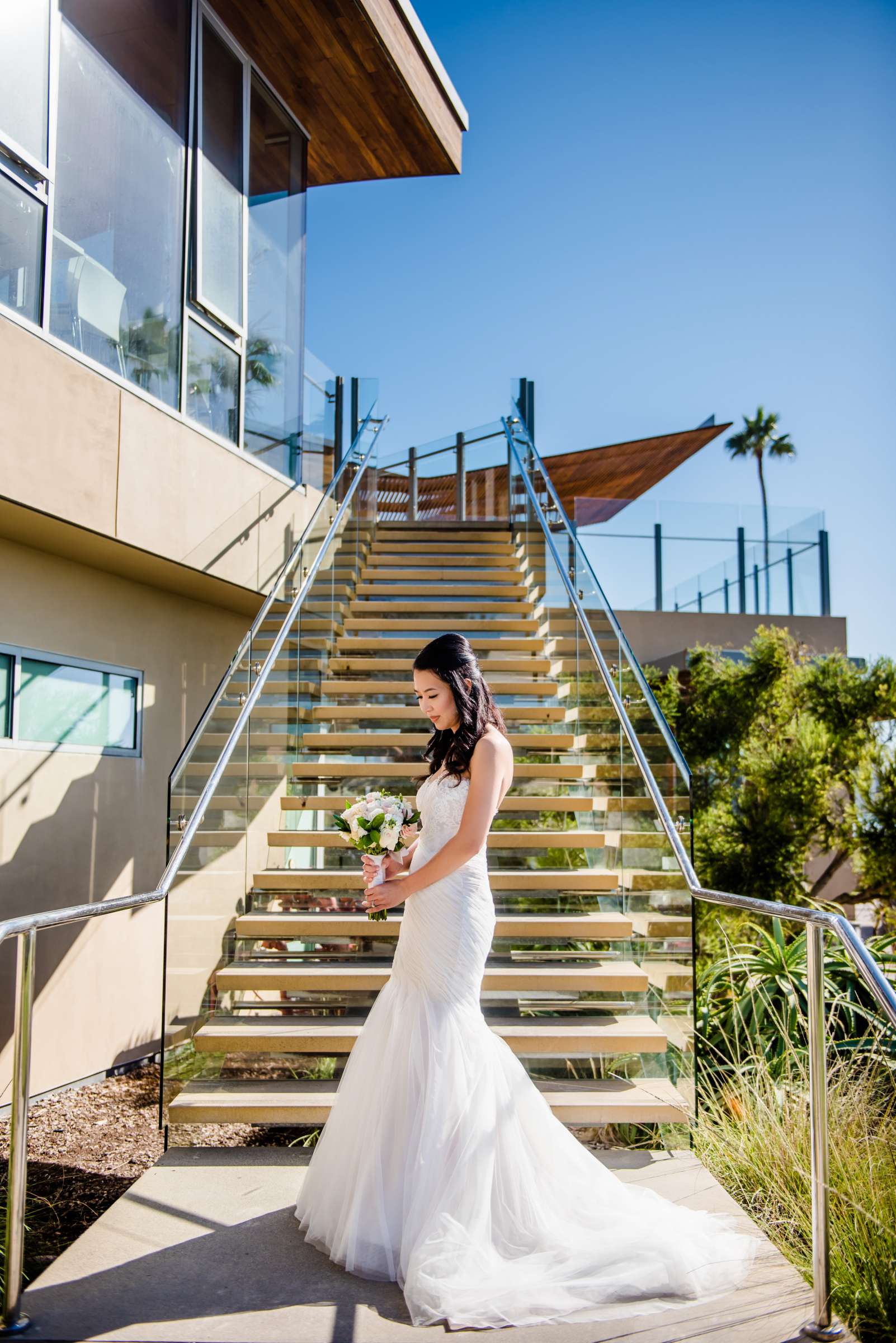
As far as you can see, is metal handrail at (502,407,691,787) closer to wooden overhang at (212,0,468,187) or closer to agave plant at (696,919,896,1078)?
agave plant at (696,919,896,1078)

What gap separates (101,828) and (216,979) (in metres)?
2.28

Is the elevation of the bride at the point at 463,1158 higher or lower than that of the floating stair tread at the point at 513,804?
lower

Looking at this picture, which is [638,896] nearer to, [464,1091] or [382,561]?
[464,1091]

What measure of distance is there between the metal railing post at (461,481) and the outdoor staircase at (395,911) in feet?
20.8

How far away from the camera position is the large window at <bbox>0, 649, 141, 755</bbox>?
19.3 ft

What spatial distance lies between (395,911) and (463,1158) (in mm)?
2719

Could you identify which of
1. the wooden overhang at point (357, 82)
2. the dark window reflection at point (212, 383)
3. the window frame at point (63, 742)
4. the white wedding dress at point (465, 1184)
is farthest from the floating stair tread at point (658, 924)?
the wooden overhang at point (357, 82)

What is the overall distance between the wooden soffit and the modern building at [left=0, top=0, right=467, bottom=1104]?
6.53 m

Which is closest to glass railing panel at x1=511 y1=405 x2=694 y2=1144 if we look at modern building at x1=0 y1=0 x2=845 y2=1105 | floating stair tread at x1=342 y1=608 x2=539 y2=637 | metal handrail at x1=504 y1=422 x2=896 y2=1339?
modern building at x1=0 y1=0 x2=845 y2=1105

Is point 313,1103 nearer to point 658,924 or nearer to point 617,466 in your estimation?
point 658,924

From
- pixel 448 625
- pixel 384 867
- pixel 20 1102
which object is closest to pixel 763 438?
pixel 448 625

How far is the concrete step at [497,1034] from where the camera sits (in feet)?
A: 14.7

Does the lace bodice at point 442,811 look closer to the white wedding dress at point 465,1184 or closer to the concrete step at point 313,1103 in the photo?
the white wedding dress at point 465,1184

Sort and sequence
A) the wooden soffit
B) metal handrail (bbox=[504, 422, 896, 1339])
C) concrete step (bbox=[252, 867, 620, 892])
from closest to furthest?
metal handrail (bbox=[504, 422, 896, 1339]), concrete step (bbox=[252, 867, 620, 892]), the wooden soffit
